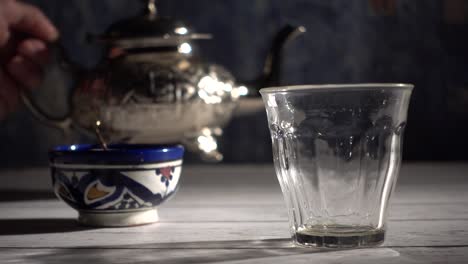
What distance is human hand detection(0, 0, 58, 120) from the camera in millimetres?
1235

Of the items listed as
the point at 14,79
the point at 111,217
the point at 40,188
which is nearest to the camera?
the point at 111,217

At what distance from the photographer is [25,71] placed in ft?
4.04

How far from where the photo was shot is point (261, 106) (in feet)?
4.36

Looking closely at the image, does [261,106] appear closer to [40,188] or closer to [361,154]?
[40,188]

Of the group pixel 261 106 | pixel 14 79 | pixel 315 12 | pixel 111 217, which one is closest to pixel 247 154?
pixel 261 106

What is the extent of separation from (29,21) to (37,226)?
2.24 ft

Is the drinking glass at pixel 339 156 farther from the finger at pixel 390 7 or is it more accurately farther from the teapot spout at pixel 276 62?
the finger at pixel 390 7

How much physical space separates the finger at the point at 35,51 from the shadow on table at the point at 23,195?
22 centimetres

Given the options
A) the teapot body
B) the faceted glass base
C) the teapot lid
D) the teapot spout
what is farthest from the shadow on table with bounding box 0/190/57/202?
the faceted glass base

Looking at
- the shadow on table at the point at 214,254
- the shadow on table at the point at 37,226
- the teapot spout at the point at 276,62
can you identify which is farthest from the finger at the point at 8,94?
the shadow on table at the point at 214,254

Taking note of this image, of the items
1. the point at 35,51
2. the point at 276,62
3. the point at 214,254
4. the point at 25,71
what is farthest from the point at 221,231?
the point at 25,71

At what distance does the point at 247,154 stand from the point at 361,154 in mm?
787

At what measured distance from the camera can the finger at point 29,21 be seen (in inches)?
49.6

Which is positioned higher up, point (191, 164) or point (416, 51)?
point (416, 51)
